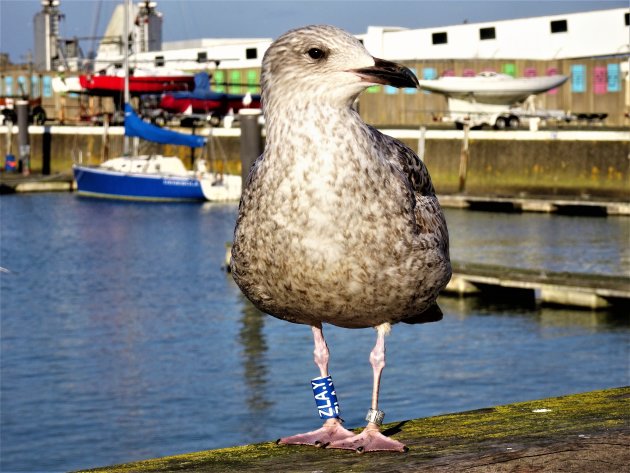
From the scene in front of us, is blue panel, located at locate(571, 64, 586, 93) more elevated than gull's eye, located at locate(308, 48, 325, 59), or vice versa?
blue panel, located at locate(571, 64, 586, 93)

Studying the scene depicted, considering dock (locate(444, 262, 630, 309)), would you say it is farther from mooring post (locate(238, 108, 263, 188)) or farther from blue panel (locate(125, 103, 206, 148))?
blue panel (locate(125, 103, 206, 148))

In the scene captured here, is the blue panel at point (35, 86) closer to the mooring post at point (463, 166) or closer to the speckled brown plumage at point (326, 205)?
the mooring post at point (463, 166)

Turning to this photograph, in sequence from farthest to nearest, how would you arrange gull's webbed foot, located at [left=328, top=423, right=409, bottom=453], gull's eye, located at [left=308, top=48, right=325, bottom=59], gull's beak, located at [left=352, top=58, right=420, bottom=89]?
gull's webbed foot, located at [left=328, top=423, right=409, bottom=453], gull's eye, located at [left=308, top=48, right=325, bottom=59], gull's beak, located at [left=352, top=58, right=420, bottom=89]

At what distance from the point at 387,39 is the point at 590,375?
188 ft

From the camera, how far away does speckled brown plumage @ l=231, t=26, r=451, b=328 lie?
4582 mm

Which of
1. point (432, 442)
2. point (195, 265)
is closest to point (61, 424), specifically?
point (432, 442)

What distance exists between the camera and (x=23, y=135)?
75.3m

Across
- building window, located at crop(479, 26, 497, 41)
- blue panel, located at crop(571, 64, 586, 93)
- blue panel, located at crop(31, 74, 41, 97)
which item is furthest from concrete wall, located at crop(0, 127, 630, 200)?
blue panel, located at crop(31, 74, 41, 97)

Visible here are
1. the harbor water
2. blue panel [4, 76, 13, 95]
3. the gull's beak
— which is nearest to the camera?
the gull's beak

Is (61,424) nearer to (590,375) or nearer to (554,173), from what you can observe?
(590,375)

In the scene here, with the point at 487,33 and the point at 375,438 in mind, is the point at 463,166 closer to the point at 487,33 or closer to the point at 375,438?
the point at 487,33

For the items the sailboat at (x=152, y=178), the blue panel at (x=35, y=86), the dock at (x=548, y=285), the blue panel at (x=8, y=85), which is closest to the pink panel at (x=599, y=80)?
the sailboat at (x=152, y=178)

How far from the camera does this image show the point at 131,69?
7656 cm

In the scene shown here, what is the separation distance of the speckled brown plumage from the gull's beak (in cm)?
2
